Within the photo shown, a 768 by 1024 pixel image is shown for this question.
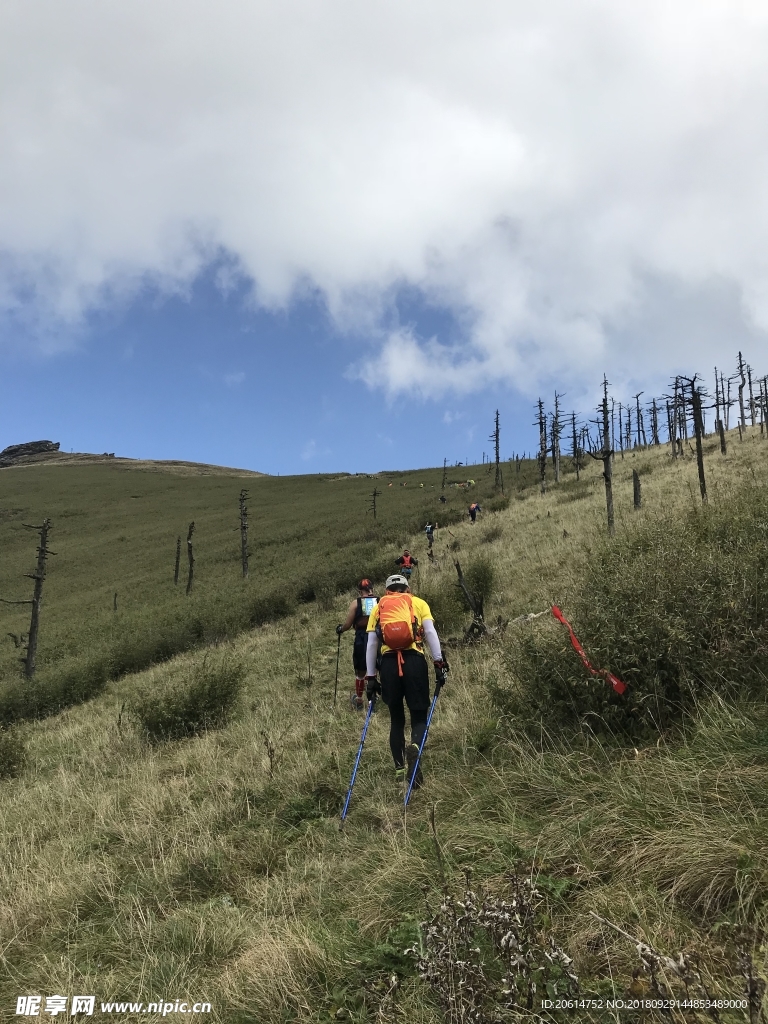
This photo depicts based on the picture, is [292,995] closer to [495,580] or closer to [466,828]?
[466,828]

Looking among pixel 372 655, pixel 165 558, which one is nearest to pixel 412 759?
pixel 372 655

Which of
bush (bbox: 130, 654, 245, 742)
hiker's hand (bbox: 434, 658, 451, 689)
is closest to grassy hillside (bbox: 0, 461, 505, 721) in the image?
bush (bbox: 130, 654, 245, 742)

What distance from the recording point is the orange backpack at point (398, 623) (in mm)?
5105

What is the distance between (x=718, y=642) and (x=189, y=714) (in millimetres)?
7931

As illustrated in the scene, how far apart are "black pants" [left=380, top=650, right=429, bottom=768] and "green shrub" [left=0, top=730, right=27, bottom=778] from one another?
23.0ft

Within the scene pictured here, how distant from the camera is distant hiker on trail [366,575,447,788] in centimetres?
506

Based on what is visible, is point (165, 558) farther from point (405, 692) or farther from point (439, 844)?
point (439, 844)

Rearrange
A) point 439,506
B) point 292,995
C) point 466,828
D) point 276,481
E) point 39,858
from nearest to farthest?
1. point 292,995
2. point 466,828
3. point 39,858
4. point 439,506
5. point 276,481

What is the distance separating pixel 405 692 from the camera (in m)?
5.07

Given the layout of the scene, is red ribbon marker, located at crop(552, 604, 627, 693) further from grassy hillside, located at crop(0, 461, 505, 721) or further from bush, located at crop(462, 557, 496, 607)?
grassy hillside, located at crop(0, 461, 505, 721)

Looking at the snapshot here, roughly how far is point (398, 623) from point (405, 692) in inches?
24.6

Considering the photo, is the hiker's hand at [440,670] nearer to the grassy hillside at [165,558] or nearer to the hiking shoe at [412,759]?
the hiking shoe at [412,759]

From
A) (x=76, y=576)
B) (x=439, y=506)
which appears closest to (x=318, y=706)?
(x=439, y=506)

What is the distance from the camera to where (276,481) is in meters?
93.4
